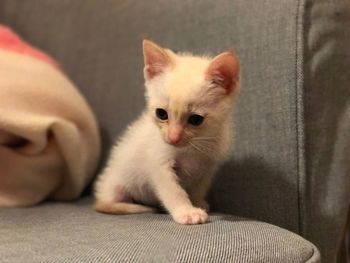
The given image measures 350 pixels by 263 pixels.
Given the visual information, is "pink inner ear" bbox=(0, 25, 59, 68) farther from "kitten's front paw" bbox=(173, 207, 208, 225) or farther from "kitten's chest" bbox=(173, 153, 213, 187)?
"kitten's front paw" bbox=(173, 207, 208, 225)

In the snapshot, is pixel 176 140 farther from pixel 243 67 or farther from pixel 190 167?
pixel 243 67

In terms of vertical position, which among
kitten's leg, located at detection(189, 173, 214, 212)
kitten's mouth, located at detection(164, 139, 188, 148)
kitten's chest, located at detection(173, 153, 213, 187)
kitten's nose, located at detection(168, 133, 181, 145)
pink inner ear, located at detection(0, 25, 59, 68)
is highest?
pink inner ear, located at detection(0, 25, 59, 68)

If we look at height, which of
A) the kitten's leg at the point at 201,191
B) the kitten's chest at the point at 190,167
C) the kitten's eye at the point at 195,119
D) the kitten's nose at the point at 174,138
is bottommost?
the kitten's leg at the point at 201,191

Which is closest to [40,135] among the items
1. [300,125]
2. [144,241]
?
[144,241]

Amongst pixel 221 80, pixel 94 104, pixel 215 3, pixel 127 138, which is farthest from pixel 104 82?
pixel 221 80

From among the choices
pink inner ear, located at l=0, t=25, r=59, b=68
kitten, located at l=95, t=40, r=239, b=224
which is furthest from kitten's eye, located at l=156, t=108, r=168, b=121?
pink inner ear, located at l=0, t=25, r=59, b=68

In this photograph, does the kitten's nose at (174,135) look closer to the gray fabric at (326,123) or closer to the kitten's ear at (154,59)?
the kitten's ear at (154,59)

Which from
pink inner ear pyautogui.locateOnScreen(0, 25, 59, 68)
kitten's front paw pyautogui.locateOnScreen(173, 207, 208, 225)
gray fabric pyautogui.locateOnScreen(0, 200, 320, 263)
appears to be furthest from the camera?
pink inner ear pyautogui.locateOnScreen(0, 25, 59, 68)

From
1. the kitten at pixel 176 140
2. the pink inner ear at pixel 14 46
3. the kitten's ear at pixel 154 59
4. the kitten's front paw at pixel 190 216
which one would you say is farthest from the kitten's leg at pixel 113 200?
the pink inner ear at pixel 14 46
